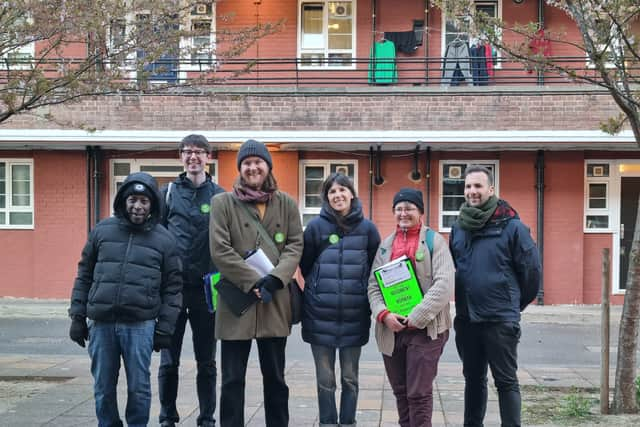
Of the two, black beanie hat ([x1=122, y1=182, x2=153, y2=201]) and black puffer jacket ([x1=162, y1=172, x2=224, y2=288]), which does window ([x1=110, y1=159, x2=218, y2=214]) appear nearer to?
black puffer jacket ([x1=162, y1=172, x2=224, y2=288])

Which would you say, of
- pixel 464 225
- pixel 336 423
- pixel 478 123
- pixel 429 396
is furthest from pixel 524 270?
pixel 478 123

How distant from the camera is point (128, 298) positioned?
5.29 m

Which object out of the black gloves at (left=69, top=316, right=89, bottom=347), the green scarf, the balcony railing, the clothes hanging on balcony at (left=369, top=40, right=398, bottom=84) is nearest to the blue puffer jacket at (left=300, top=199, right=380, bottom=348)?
the green scarf

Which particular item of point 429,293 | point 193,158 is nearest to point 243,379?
point 429,293

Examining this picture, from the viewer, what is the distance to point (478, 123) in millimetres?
16578

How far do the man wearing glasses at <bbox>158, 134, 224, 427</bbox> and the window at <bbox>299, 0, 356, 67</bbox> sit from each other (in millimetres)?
12648

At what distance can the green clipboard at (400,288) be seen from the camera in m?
5.50

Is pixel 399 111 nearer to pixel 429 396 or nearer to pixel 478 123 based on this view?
pixel 478 123

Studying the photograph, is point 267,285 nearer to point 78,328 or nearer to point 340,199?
point 340,199

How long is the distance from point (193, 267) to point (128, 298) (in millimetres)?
742

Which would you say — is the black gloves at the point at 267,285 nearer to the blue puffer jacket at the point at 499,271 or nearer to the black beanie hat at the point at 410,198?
the black beanie hat at the point at 410,198

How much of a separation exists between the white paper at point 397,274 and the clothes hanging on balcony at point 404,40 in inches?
522

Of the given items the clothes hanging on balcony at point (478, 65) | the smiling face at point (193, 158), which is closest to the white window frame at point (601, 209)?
the clothes hanging on balcony at point (478, 65)

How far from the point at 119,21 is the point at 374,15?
10207mm
